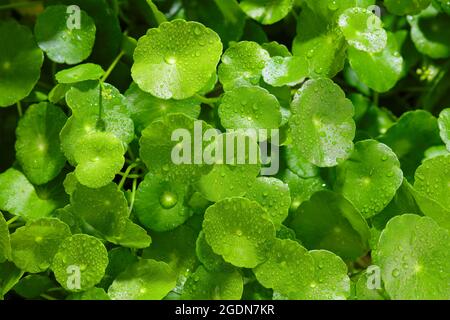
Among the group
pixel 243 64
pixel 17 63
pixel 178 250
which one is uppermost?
pixel 243 64

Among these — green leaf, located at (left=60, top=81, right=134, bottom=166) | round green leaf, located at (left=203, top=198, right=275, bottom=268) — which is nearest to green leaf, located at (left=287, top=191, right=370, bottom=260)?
round green leaf, located at (left=203, top=198, right=275, bottom=268)

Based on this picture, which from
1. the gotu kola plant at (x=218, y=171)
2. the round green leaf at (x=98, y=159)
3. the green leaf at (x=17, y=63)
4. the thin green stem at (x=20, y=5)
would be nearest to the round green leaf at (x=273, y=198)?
the gotu kola plant at (x=218, y=171)

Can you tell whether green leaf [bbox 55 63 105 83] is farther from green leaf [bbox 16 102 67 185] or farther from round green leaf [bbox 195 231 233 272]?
round green leaf [bbox 195 231 233 272]

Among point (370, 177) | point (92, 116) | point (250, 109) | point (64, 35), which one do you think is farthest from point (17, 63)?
point (370, 177)

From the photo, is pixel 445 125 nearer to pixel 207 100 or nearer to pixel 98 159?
pixel 207 100

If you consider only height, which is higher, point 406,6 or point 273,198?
point 406,6

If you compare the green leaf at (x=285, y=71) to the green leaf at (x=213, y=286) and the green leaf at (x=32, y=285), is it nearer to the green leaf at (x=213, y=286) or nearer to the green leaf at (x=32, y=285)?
the green leaf at (x=213, y=286)
